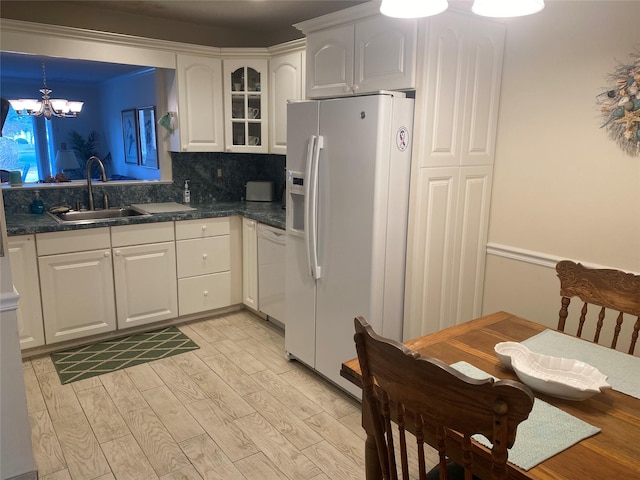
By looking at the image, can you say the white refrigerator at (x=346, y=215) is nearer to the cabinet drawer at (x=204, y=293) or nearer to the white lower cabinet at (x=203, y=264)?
the white lower cabinet at (x=203, y=264)

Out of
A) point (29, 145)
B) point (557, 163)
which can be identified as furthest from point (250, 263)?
point (29, 145)

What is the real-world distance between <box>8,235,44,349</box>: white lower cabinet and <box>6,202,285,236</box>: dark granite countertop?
0.28 feet

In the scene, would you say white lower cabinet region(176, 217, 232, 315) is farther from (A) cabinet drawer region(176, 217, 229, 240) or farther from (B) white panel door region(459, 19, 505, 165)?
(B) white panel door region(459, 19, 505, 165)

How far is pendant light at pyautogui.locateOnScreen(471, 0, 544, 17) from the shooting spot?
139 centimetres

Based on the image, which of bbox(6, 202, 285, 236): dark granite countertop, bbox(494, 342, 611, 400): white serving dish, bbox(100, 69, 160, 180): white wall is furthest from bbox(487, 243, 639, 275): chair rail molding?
bbox(100, 69, 160, 180): white wall

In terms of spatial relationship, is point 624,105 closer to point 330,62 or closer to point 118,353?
point 330,62

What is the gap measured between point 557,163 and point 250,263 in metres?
2.36

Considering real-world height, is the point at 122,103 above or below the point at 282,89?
above

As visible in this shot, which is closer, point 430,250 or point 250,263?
point 430,250

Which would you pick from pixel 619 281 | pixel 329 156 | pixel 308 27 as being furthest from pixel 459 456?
pixel 308 27

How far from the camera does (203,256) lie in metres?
3.78

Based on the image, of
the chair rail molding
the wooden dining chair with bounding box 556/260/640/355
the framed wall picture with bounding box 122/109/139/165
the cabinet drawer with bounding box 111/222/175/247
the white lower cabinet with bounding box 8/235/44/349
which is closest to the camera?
the wooden dining chair with bounding box 556/260/640/355

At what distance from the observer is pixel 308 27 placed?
2.82 meters

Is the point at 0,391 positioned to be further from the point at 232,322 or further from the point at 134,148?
the point at 134,148
